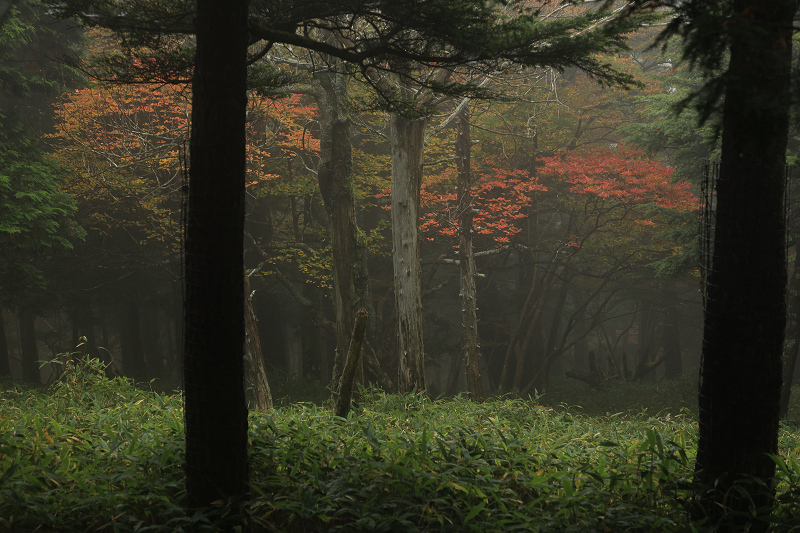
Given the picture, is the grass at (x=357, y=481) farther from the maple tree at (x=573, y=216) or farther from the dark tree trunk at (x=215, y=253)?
the maple tree at (x=573, y=216)

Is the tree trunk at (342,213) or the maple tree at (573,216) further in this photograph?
the maple tree at (573,216)

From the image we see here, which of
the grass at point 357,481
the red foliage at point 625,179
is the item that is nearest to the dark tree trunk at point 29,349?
the grass at point 357,481

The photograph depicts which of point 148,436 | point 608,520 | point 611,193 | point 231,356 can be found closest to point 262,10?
point 231,356

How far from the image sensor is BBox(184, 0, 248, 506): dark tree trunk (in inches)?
151

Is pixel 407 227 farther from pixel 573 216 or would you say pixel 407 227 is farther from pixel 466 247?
pixel 573 216

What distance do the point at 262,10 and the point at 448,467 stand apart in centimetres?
451

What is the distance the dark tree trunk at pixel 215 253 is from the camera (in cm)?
384

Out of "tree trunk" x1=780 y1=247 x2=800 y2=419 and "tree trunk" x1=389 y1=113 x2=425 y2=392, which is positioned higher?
"tree trunk" x1=389 y1=113 x2=425 y2=392

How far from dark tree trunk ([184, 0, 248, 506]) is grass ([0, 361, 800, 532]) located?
329 mm

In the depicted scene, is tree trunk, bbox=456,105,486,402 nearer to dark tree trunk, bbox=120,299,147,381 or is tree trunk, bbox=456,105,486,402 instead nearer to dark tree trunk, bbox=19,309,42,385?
dark tree trunk, bbox=120,299,147,381

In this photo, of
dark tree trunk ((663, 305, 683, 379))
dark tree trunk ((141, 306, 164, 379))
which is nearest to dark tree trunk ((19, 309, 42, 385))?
dark tree trunk ((141, 306, 164, 379))

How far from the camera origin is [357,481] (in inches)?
168

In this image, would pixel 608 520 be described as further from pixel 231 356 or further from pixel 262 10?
pixel 262 10

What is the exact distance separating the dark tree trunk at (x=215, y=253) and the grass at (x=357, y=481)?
0.33m
